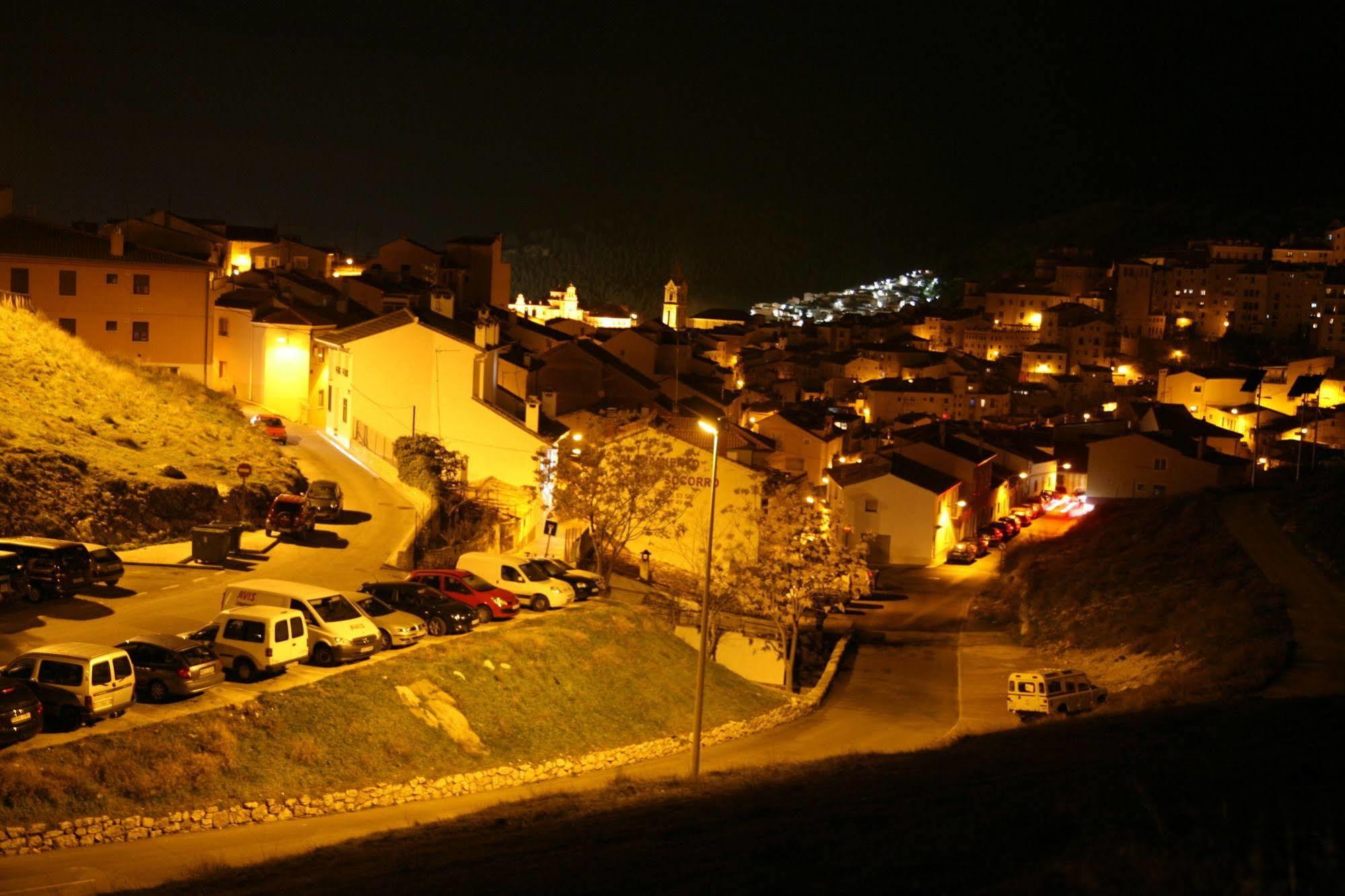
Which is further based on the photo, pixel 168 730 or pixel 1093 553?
pixel 1093 553

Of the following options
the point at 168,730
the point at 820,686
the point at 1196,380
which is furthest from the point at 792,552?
the point at 1196,380

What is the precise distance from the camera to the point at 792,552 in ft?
104

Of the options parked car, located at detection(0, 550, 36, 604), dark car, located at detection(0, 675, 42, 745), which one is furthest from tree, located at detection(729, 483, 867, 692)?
dark car, located at detection(0, 675, 42, 745)

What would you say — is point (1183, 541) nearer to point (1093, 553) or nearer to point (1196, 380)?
point (1093, 553)

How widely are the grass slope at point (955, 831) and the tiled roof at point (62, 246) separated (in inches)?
1251

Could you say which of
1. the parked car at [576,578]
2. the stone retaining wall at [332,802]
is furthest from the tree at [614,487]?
the stone retaining wall at [332,802]

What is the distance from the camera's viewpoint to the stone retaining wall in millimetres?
13234

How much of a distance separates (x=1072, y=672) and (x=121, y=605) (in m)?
19.0

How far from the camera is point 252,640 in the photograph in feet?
59.3

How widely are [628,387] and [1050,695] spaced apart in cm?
2732

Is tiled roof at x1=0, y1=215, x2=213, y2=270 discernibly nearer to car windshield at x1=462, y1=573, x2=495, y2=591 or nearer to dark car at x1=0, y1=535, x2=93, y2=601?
dark car at x1=0, y1=535, x2=93, y2=601

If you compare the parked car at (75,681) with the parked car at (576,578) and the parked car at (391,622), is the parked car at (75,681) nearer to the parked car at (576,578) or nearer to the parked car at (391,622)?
the parked car at (391,622)

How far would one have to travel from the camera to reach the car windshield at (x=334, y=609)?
19.5 meters

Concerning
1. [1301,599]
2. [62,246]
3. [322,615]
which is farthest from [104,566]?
[1301,599]
